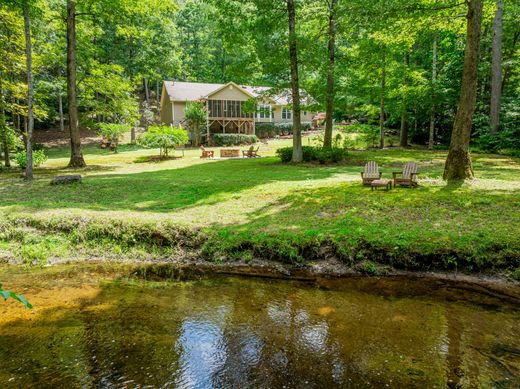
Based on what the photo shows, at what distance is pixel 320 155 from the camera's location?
64.7 feet

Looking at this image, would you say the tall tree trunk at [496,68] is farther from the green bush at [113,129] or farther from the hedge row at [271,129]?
the green bush at [113,129]

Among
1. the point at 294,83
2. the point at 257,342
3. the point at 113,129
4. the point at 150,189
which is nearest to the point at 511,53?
the point at 294,83

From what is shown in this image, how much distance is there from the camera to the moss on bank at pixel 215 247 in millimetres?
7270

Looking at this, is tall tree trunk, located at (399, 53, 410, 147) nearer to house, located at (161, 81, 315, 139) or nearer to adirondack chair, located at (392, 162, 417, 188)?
house, located at (161, 81, 315, 139)

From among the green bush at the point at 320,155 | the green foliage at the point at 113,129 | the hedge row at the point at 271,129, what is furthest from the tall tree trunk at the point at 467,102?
the hedge row at the point at 271,129

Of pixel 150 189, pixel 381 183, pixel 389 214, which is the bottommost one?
pixel 389 214

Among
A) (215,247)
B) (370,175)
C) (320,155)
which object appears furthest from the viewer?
(320,155)

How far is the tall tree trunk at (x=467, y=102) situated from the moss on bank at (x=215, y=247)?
5.07 metres

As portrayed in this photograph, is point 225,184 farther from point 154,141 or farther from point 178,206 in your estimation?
point 154,141

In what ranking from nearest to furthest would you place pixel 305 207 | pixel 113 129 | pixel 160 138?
1. pixel 305 207
2. pixel 160 138
3. pixel 113 129

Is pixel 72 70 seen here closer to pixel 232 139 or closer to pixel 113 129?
pixel 113 129

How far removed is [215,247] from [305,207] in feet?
10.3

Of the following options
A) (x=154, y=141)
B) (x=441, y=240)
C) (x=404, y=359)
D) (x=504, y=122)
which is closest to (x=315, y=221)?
(x=441, y=240)

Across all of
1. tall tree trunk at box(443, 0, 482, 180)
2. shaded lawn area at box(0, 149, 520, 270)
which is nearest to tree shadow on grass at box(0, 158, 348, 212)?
shaded lawn area at box(0, 149, 520, 270)
